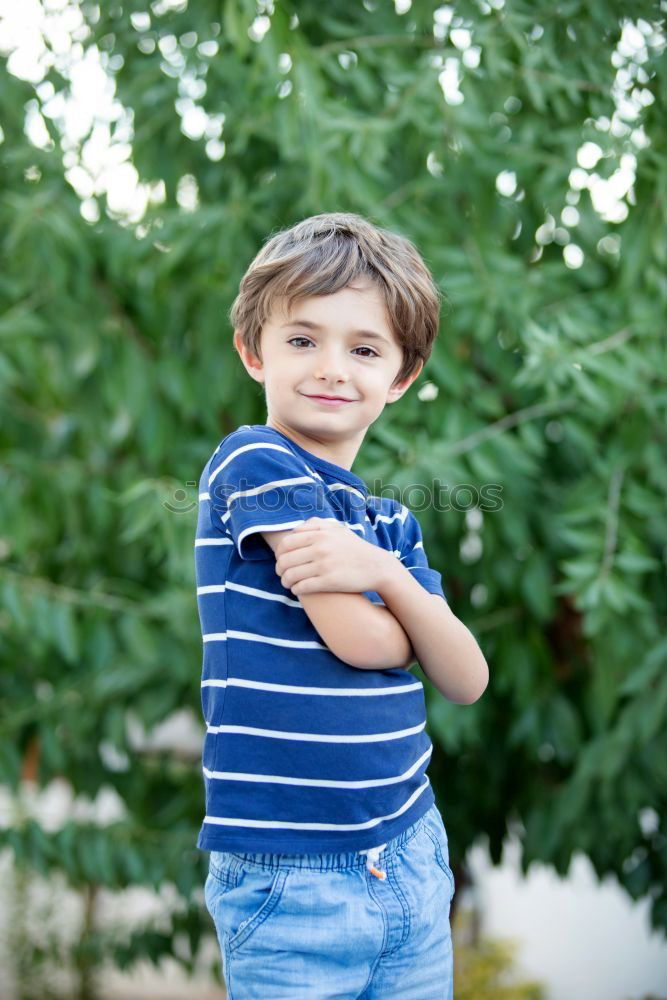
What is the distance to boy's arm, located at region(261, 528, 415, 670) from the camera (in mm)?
1052

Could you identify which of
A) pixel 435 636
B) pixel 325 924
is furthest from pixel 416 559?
pixel 325 924

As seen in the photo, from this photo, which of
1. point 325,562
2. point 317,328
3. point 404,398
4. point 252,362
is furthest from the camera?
point 404,398

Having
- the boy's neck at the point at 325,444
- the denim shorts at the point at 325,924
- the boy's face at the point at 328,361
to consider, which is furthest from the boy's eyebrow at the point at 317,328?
the denim shorts at the point at 325,924

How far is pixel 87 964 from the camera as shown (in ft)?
12.0

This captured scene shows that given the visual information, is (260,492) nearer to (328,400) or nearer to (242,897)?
(328,400)

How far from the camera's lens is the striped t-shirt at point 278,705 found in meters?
1.08

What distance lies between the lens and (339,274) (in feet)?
3.73

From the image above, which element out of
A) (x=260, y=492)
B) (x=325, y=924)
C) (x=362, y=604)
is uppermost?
(x=260, y=492)

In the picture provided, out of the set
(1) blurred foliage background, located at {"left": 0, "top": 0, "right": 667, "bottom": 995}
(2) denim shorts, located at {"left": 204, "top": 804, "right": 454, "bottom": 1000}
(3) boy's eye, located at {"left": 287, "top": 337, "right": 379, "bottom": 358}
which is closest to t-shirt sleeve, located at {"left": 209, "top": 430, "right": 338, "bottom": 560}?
(3) boy's eye, located at {"left": 287, "top": 337, "right": 379, "bottom": 358}

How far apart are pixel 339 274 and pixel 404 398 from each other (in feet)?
3.04

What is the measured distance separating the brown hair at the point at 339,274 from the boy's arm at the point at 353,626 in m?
0.27

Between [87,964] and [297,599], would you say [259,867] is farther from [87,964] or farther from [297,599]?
[87,964]

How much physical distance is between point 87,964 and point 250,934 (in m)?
2.90

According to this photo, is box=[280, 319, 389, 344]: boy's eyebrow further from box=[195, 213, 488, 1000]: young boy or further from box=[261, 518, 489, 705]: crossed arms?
box=[261, 518, 489, 705]: crossed arms
